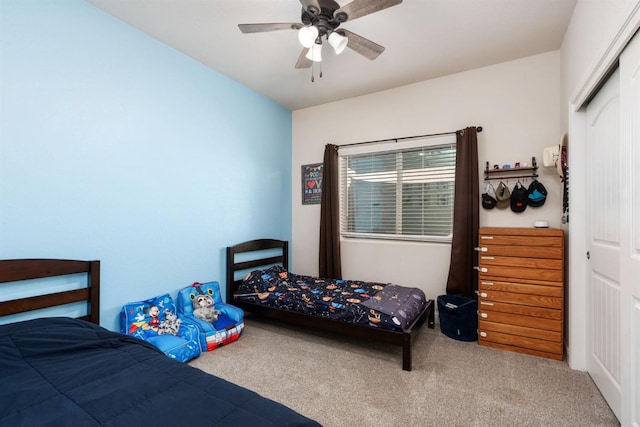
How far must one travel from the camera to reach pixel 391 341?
2.42 m

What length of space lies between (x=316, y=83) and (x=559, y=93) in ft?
8.28

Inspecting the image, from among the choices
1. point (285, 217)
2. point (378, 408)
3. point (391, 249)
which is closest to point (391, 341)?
point (378, 408)

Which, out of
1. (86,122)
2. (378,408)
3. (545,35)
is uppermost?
(545,35)

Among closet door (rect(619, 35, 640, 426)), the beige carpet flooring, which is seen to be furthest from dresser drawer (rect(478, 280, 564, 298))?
closet door (rect(619, 35, 640, 426))

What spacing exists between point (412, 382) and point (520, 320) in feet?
4.01

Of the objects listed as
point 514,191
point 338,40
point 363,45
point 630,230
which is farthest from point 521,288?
point 338,40

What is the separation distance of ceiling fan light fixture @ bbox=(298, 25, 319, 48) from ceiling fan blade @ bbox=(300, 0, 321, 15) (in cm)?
9

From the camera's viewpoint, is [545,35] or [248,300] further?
[248,300]

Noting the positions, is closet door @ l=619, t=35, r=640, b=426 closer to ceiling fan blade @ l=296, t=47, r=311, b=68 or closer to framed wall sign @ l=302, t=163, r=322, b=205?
ceiling fan blade @ l=296, t=47, r=311, b=68

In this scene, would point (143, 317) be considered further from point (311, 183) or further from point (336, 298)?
A: point (311, 183)


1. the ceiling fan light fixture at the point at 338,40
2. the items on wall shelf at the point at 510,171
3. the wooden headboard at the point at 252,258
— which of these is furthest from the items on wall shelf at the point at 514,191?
the wooden headboard at the point at 252,258

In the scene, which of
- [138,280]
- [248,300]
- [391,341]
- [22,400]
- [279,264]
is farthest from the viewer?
[279,264]

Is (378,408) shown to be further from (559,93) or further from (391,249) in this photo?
(559,93)

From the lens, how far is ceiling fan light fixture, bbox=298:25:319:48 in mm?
2049
